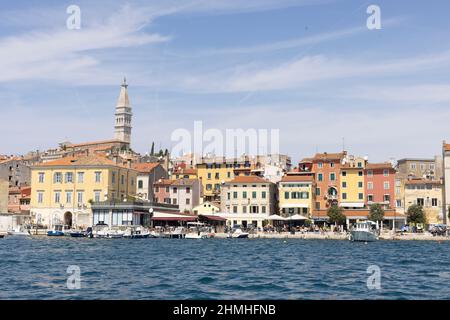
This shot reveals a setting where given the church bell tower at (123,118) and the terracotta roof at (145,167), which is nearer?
the terracotta roof at (145,167)

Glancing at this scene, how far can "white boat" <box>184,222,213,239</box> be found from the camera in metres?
68.1

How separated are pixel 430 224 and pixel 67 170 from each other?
46.0 meters

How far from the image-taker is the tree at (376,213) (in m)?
71.4

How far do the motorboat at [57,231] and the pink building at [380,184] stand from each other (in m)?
37.0

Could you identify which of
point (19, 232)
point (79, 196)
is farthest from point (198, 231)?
point (19, 232)

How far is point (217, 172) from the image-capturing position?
89062mm

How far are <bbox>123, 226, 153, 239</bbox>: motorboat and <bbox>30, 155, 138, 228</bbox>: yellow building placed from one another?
9331 mm

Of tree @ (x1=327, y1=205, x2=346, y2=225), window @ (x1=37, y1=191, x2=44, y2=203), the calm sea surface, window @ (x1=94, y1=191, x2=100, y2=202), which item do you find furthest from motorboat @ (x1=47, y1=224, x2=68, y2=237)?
the calm sea surface

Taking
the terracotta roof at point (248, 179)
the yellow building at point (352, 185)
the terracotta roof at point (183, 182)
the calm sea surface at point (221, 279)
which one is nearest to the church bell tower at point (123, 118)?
the terracotta roof at point (183, 182)

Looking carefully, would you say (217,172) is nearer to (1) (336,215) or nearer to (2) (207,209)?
(2) (207,209)

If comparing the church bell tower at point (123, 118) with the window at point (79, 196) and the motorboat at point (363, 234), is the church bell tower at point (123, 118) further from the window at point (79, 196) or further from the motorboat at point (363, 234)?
the motorboat at point (363, 234)

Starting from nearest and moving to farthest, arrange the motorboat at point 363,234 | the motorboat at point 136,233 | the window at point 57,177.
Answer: the motorboat at point 363,234 → the motorboat at point 136,233 → the window at point 57,177

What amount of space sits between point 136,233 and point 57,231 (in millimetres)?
9761
